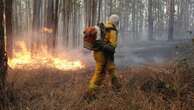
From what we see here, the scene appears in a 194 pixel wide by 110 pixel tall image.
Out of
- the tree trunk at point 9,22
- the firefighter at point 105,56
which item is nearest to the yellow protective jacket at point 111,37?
the firefighter at point 105,56

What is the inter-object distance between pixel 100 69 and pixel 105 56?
0.31 meters

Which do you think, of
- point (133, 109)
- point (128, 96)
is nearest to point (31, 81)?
point (128, 96)

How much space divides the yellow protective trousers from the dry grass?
0.21 m

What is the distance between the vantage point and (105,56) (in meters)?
7.71

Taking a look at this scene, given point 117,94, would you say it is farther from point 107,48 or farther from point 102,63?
point 107,48

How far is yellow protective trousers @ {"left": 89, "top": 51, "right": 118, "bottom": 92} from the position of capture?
7.56 meters

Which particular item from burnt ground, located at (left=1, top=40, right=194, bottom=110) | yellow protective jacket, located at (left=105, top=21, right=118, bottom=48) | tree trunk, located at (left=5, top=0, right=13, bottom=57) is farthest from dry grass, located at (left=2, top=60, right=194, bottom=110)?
tree trunk, located at (left=5, top=0, right=13, bottom=57)

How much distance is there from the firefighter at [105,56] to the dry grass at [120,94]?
0.83ft

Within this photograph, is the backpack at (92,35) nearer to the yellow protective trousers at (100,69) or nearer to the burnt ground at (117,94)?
the yellow protective trousers at (100,69)

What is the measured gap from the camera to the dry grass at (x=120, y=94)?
6.34 metres

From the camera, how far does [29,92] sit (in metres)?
7.85

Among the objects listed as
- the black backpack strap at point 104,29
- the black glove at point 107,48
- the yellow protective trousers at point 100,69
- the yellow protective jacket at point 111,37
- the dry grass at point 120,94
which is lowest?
the dry grass at point 120,94

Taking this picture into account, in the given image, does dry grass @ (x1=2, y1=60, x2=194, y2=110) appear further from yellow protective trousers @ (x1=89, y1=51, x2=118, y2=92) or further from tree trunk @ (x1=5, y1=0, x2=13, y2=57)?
tree trunk @ (x1=5, y1=0, x2=13, y2=57)

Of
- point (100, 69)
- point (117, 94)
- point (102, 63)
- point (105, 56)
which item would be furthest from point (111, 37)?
point (117, 94)
